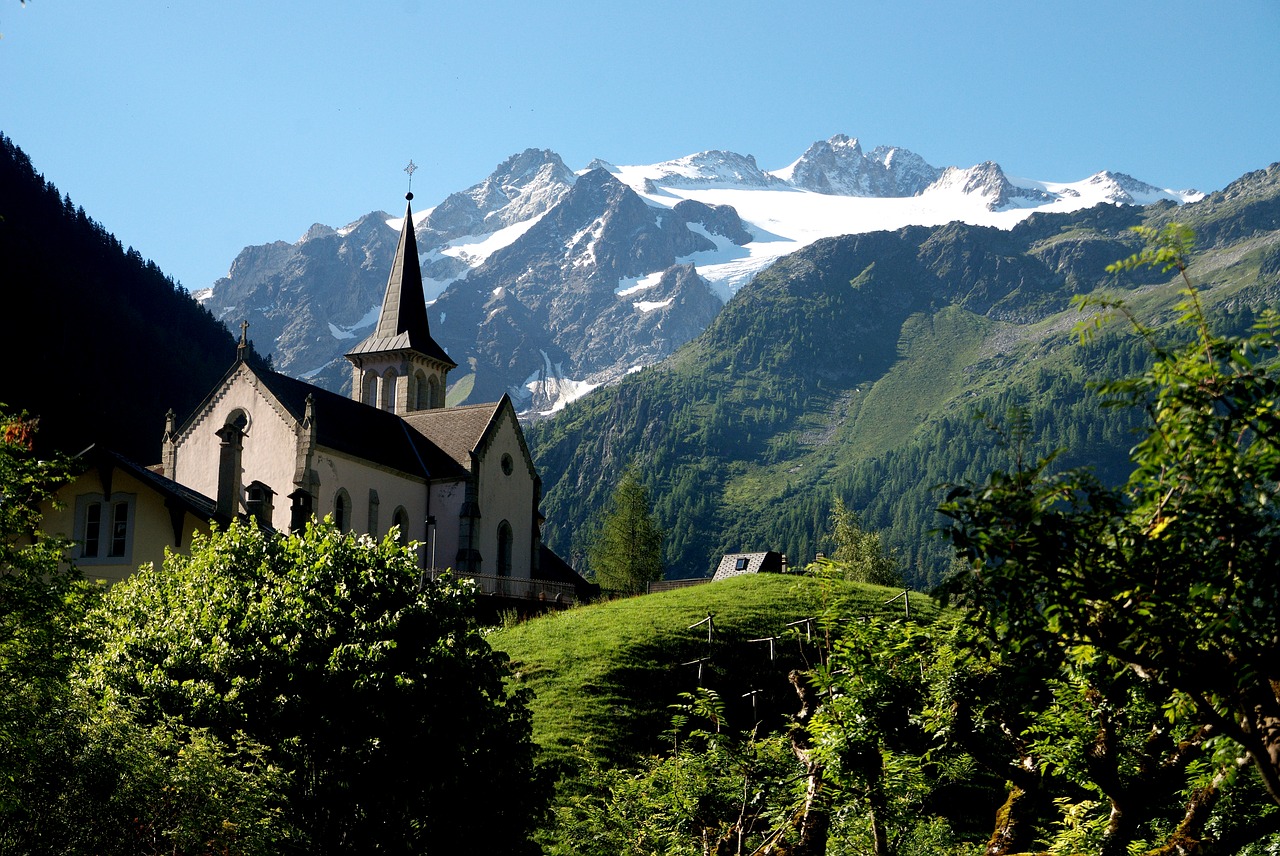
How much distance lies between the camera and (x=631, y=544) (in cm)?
9819

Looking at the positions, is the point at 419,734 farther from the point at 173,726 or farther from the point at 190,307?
the point at 190,307

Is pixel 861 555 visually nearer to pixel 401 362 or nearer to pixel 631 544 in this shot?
pixel 631 544

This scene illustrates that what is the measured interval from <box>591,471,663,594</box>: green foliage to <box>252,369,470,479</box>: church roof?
35.2m

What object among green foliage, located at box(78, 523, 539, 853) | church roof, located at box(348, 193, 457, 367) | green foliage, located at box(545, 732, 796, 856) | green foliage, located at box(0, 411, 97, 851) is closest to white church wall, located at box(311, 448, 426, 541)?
church roof, located at box(348, 193, 457, 367)

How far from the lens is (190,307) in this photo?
7047 inches

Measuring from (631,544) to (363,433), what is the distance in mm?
41423

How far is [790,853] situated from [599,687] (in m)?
22.0

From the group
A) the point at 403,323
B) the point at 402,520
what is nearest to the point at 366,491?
the point at 402,520

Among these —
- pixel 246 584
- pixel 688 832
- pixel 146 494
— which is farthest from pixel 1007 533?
pixel 146 494

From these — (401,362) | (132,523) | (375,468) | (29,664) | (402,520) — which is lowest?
(29,664)

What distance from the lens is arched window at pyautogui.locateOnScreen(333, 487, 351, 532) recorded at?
56000 mm

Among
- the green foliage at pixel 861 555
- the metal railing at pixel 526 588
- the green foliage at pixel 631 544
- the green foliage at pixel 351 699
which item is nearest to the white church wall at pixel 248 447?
the metal railing at pixel 526 588

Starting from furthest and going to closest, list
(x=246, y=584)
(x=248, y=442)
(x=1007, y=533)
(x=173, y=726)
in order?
1. (x=248, y=442)
2. (x=246, y=584)
3. (x=173, y=726)
4. (x=1007, y=533)

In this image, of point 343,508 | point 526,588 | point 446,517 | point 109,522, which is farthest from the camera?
point 446,517
